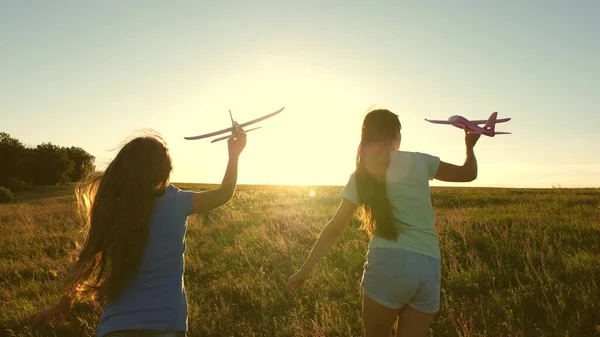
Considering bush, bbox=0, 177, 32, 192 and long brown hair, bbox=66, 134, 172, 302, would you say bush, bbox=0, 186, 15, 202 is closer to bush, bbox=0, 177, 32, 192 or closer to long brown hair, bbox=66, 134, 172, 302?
bush, bbox=0, 177, 32, 192

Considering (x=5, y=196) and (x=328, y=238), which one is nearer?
(x=328, y=238)

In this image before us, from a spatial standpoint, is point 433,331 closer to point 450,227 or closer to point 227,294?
point 227,294

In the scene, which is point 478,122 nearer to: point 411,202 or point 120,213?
point 411,202

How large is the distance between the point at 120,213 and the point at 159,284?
1.69 ft

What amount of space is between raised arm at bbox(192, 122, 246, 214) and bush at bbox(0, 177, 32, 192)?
2323 inches

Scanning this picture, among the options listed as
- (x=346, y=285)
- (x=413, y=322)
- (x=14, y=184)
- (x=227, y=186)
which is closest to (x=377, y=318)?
(x=413, y=322)

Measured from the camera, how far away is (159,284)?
9.73 feet

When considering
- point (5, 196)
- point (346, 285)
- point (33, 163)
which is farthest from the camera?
point (33, 163)

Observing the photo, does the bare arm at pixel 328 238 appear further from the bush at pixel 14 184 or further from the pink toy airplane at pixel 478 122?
the bush at pixel 14 184

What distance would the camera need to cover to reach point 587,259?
7.05m

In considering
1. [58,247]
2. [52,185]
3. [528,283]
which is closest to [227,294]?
[528,283]

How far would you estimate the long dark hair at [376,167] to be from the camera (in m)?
3.20

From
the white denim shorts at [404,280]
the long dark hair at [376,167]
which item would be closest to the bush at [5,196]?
the long dark hair at [376,167]

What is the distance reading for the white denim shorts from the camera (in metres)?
3.04
